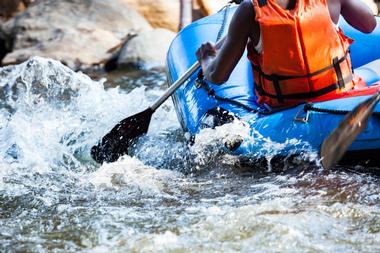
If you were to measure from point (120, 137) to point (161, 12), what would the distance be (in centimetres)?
449

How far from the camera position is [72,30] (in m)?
7.91

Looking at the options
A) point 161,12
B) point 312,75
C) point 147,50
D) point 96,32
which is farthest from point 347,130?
point 161,12

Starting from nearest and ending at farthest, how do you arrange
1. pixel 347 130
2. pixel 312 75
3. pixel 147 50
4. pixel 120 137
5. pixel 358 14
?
pixel 347 130 < pixel 312 75 < pixel 358 14 < pixel 120 137 < pixel 147 50

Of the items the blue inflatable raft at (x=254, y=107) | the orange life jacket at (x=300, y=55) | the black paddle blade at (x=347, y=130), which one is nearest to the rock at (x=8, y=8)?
the blue inflatable raft at (x=254, y=107)

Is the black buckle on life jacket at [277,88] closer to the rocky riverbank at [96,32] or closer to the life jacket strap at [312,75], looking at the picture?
the life jacket strap at [312,75]

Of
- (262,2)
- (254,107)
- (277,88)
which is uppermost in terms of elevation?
(262,2)

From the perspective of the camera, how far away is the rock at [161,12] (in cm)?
856

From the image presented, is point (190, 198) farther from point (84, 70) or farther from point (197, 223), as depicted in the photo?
point (84, 70)

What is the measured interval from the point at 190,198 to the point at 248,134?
43 centimetres

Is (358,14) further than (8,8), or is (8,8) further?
(8,8)

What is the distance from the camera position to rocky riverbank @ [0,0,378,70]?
756cm

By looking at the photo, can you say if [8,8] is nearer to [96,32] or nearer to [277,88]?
[96,32]

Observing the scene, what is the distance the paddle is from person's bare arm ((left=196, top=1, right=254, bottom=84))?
0.43 metres

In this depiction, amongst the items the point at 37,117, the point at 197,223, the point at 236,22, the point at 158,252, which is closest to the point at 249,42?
the point at 236,22
